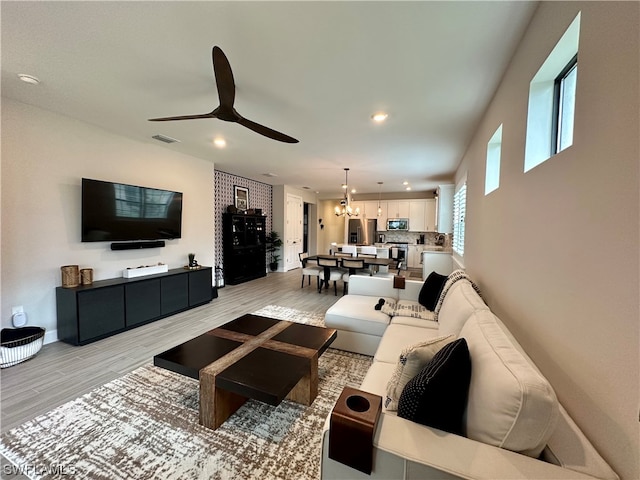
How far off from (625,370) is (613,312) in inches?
6.6

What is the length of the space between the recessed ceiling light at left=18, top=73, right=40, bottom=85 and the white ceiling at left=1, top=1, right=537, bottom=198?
0.04m

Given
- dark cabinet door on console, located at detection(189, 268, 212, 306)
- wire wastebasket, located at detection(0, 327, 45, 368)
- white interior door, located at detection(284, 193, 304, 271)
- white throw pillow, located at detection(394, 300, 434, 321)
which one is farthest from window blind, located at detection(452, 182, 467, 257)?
wire wastebasket, located at detection(0, 327, 45, 368)

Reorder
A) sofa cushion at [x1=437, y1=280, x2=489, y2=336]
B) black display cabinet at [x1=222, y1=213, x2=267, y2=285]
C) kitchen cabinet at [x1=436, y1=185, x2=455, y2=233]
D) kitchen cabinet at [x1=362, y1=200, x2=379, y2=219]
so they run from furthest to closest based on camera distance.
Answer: kitchen cabinet at [x1=362, y1=200, x2=379, y2=219] → kitchen cabinet at [x1=436, y1=185, x2=455, y2=233] → black display cabinet at [x1=222, y1=213, x2=267, y2=285] → sofa cushion at [x1=437, y1=280, x2=489, y2=336]

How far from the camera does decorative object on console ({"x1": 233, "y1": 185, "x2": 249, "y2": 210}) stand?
6355 millimetres

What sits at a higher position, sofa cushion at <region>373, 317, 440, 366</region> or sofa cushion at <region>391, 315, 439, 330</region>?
sofa cushion at <region>391, 315, 439, 330</region>

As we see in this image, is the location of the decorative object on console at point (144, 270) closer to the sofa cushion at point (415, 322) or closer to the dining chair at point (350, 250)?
the sofa cushion at point (415, 322)

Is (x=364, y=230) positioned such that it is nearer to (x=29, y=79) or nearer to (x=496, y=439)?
(x=29, y=79)

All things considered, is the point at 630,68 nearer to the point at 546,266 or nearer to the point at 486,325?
the point at 546,266

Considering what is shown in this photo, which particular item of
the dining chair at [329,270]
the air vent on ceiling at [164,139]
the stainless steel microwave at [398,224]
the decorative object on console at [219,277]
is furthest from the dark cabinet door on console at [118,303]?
the stainless steel microwave at [398,224]

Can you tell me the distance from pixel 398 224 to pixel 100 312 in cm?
804

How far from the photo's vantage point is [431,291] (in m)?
2.94

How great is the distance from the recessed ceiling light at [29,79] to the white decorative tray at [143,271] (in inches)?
89.9

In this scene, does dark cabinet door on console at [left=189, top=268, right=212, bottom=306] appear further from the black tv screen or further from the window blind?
the window blind

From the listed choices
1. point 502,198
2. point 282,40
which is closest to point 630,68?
point 502,198
